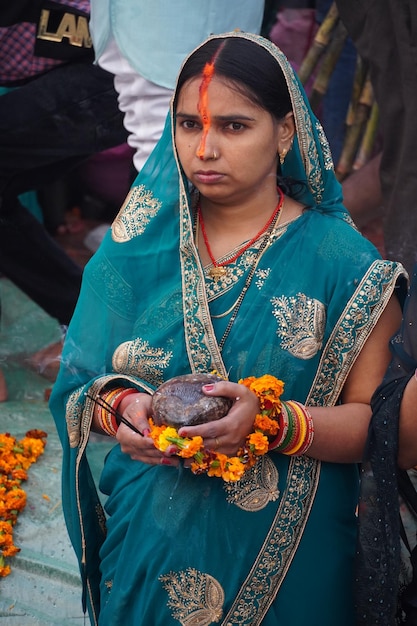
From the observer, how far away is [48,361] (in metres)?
4.93

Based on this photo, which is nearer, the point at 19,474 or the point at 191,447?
the point at 191,447

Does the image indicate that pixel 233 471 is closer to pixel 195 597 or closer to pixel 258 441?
pixel 258 441

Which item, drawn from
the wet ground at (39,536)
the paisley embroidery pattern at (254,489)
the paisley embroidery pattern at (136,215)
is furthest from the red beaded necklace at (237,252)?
the wet ground at (39,536)

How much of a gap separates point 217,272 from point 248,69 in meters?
0.55

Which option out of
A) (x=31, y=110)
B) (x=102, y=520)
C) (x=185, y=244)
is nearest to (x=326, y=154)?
(x=185, y=244)

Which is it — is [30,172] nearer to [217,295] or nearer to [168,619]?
[217,295]

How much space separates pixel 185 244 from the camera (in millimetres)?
2627

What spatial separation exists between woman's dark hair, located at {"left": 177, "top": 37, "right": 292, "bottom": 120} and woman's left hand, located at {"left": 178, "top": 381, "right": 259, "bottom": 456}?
0.77 m

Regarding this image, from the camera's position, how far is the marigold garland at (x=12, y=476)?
11.6 ft

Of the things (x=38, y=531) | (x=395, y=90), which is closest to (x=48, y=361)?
(x=38, y=531)

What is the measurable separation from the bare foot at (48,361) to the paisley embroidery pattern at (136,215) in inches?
88.0

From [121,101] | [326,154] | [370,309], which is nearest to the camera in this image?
[370,309]

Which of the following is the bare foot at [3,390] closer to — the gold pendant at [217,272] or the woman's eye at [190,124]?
the gold pendant at [217,272]

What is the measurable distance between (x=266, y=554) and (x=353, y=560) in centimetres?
25
